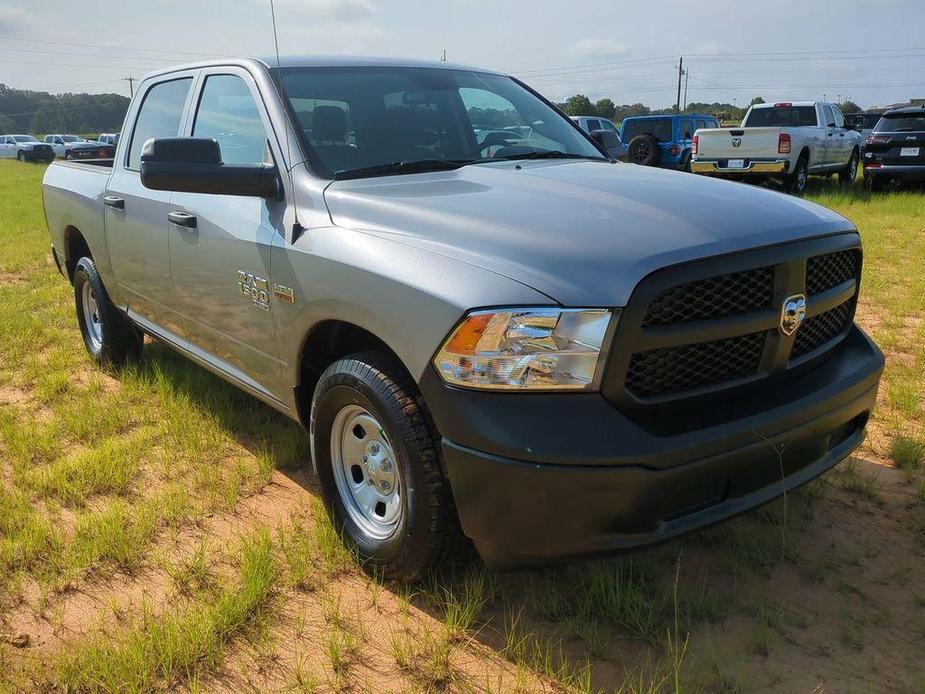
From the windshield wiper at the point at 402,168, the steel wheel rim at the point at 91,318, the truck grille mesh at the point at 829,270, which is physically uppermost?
the windshield wiper at the point at 402,168

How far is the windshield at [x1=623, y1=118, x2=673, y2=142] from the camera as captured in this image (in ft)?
58.7

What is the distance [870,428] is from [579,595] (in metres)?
2.12

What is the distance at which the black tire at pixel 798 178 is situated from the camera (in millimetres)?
13859

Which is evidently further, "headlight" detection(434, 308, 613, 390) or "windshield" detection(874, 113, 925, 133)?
"windshield" detection(874, 113, 925, 133)

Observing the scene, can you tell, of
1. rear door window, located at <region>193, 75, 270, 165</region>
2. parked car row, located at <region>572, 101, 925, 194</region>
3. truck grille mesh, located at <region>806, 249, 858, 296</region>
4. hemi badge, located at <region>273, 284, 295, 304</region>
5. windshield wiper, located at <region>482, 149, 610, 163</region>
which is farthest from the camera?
parked car row, located at <region>572, 101, 925, 194</region>

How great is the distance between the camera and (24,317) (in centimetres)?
647

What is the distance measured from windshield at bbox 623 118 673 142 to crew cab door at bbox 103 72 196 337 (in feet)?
49.3

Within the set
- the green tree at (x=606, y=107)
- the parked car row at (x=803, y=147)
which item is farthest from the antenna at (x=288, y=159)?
the green tree at (x=606, y=107)

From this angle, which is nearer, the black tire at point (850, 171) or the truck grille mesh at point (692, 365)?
the truck grille mesh at point (692, 365)

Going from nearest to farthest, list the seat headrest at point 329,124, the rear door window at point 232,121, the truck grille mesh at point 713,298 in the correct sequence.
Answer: the truck grille mesh at point 713,298 < the seat headrest at point 329,124 < the rear door window at point 232,121

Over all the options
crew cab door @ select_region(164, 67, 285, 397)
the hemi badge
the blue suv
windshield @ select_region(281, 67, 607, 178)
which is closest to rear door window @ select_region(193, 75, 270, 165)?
crew cab door @ select_region(164, 67, 285, 397)

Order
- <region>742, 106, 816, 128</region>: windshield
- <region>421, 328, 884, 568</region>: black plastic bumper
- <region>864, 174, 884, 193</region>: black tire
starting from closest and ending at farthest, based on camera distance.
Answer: <region>421, 328, 884, 568</region>: black plastic bumper, <region>864, 174, 884, 193</region>: black tire, <region>742, 106, 816, 128</region>: windshield

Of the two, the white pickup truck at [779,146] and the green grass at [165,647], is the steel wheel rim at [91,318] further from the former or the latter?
the white pickup truck at [779,146]

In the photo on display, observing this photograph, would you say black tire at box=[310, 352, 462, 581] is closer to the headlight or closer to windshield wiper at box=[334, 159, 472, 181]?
the headlight
